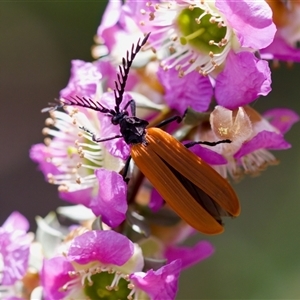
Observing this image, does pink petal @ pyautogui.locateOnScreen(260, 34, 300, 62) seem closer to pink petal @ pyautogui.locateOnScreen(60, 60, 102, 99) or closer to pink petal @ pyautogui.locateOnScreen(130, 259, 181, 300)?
pink petal @ pyautogui.locateOnScreen(60, 60, 102, 99)

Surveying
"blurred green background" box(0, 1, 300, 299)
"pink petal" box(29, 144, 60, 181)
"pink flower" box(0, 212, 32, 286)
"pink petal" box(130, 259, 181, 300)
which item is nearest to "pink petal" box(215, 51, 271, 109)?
"pink petal" box(130, 259, 181, 300)

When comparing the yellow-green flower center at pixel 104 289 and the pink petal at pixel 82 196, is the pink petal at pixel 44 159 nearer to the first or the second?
the pink petal at pixel 82 196

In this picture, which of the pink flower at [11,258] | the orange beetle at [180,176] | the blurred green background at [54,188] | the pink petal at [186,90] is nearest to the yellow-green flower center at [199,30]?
the pink petal at [186,90]

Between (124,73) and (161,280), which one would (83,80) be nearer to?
(124,73)

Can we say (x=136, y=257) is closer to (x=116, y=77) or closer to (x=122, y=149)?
(x=122, y=149)

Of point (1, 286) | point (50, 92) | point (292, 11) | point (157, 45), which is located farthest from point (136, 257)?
point (50, 92)

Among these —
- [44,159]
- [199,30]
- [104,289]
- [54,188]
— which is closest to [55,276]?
[104,289]
